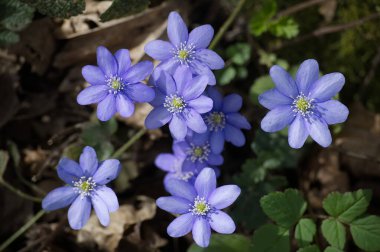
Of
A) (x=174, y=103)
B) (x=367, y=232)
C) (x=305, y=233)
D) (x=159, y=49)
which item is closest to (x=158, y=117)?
(x=174, y=103)

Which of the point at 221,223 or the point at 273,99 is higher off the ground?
the point at 273,99

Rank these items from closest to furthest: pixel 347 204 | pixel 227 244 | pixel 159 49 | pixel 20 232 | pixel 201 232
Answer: pixel 201 232
pixel 347 204
pixel 159 49
pixel 227 244
pixel 20 232

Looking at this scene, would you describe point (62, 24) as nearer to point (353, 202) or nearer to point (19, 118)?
point (19, 118)

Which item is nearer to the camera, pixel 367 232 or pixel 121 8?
pixel 367 232

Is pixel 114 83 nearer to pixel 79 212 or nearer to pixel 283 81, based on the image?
pixel 79 212

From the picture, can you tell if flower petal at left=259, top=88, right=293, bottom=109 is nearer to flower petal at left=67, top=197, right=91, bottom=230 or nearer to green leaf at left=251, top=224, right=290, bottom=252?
green leaf at left=251, top=224, right=290, bottom=252

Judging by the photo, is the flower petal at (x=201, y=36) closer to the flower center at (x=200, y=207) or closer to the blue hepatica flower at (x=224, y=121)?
the blue hepatica flower at (x=224, y=121)

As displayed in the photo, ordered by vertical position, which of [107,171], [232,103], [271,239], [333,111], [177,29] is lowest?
[271,239]
